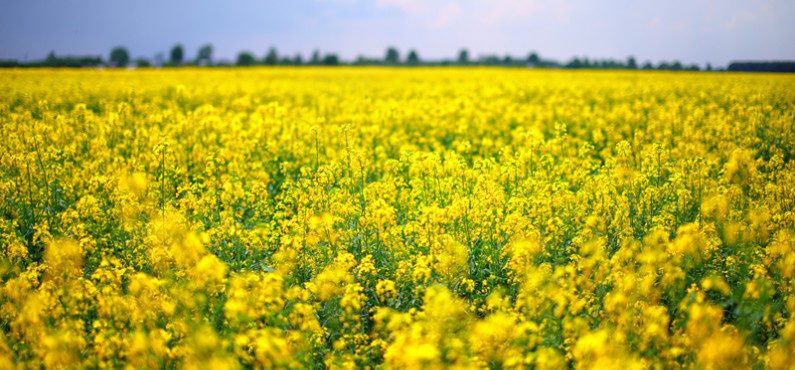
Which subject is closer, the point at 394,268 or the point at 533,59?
the point at 394,268

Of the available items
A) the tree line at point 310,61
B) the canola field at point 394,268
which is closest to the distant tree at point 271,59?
the tree line at point 310,61

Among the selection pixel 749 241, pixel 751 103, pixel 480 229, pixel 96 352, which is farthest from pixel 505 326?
pixel 751 103

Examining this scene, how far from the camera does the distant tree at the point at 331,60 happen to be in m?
89.6

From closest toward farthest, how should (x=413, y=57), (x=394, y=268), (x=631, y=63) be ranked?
1. (x=394, y=268)
2. (x=631, y=63)
3. (x=413, y=57)

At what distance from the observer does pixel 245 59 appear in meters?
89.2

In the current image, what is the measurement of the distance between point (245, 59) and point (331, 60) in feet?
46.3

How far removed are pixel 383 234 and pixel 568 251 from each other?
1.90m

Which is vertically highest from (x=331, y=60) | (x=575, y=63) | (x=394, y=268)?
(x=331, y=60)

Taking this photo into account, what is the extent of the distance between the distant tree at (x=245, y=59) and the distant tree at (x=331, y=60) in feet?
37.7

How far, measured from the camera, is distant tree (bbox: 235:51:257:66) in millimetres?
87500

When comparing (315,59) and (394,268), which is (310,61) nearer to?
(315,59)

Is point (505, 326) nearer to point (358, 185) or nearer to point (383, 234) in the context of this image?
point (383, 234)

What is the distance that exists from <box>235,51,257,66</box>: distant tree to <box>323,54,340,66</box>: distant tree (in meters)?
11.5

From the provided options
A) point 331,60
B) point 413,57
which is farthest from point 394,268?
point 413,57
